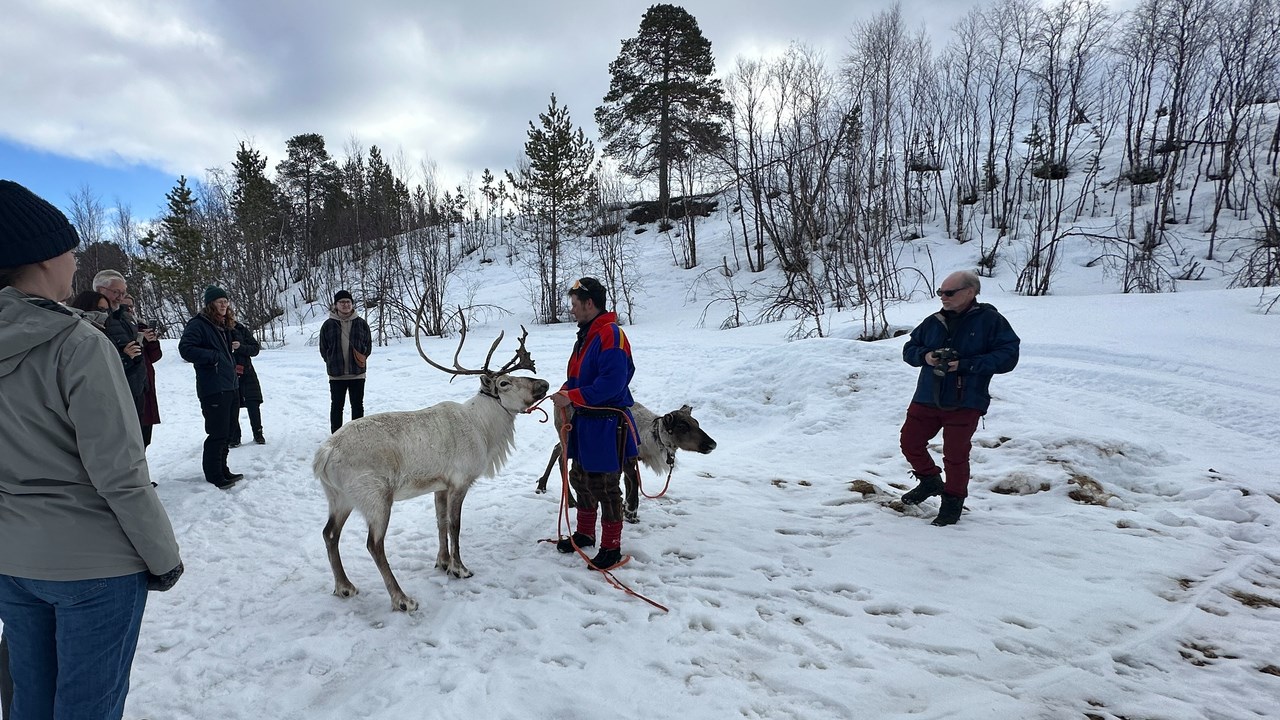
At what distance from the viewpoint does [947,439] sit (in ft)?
14.6

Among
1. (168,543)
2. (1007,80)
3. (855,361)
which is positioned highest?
(1007,80)

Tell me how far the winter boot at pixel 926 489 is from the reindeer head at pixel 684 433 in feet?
6.07

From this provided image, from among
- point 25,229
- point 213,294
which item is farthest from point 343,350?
point 25,229

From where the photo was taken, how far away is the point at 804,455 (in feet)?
22.1

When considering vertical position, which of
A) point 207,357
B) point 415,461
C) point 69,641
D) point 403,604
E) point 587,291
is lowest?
point 403,604

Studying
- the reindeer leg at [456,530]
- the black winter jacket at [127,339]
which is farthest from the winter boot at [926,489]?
the black winter jacket at [127,339]

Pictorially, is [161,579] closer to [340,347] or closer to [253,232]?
[340,347]

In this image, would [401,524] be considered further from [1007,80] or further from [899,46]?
[1007,80]

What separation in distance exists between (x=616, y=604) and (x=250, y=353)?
564 cm

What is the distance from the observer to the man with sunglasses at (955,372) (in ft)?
13.9

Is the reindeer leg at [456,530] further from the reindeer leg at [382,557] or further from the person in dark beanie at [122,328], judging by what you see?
the person in dark beanie at [122,328]

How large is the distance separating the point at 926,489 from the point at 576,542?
10.3 ft

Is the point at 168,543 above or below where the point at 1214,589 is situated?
above

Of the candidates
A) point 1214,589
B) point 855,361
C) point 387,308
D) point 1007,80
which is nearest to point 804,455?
point 855,361
